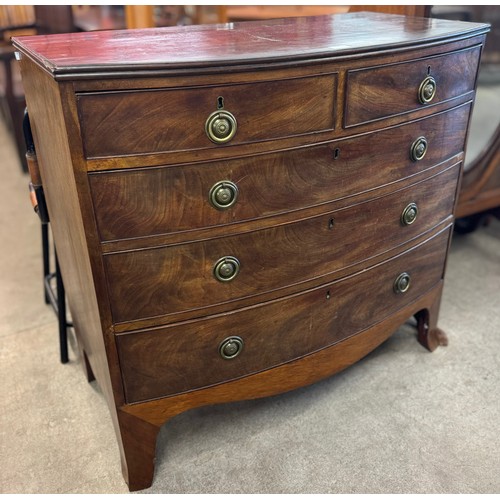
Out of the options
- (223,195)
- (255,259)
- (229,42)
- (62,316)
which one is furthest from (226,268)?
(62,316)

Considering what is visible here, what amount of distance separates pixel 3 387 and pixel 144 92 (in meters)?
1.25

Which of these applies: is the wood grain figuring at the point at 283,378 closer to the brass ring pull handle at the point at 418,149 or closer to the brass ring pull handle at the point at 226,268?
the brass ring pull handle at the point at 226,268

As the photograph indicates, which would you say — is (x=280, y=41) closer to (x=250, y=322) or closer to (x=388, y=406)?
(x=250, y=322)

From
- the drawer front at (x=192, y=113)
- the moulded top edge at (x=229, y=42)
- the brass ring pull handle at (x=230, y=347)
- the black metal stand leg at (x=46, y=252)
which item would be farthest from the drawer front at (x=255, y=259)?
the black metal stand leg at (x=46, y=252)

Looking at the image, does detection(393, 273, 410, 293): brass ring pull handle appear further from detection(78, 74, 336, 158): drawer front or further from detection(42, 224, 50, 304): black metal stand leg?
detection(42, 224, 50, 304): black metal stand leg

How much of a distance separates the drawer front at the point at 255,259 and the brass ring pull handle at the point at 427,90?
0.24m

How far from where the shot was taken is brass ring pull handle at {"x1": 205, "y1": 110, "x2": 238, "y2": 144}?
1103 mm

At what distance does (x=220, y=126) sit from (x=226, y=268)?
1.11 feet

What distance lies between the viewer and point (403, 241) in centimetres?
159

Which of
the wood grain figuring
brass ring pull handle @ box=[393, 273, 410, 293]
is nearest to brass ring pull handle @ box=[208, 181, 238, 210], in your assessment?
the wood grain figuring

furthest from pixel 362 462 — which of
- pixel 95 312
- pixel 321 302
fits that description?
pixel 95 312

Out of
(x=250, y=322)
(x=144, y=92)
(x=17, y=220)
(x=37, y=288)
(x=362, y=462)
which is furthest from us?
(x=17, y=220)

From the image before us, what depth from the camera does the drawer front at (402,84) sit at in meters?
1.25

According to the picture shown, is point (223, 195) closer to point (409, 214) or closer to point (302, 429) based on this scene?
point (409, 214)
